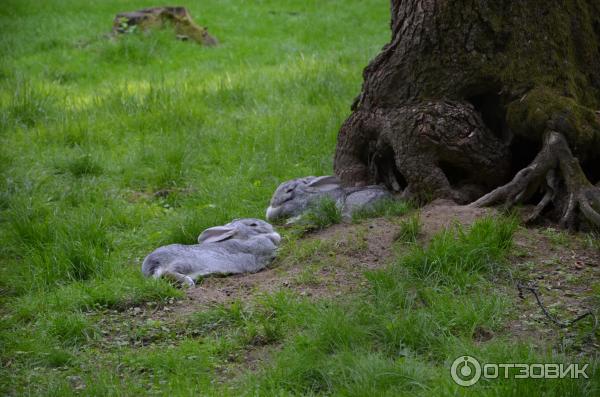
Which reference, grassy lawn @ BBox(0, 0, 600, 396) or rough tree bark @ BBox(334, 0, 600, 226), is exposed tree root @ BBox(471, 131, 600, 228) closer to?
rough tree bark @ BBox(334, 0, 600, 226)

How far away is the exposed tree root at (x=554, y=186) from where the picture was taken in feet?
19.1

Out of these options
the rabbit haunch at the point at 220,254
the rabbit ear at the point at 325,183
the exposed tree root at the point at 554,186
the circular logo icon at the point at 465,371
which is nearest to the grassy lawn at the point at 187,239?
the circular logo icon at the point at 465,371

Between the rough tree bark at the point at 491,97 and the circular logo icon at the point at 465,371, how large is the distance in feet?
7.19

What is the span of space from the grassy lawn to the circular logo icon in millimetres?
65

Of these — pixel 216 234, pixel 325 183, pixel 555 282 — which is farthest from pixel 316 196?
pixel 555 282

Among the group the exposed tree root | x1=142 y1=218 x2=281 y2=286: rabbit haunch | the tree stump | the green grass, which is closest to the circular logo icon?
the exposed tree root

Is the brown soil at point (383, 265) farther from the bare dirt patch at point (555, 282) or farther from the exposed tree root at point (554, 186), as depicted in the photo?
the exposed tree root at point (554, 186)

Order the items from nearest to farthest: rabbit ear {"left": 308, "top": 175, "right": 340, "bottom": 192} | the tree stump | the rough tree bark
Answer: the rough tree bark
rabbit ear {"left": 308, "top": 175, "right": 340, "bottom": 192}
the tree stump

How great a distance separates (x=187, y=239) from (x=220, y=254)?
27.3 inches

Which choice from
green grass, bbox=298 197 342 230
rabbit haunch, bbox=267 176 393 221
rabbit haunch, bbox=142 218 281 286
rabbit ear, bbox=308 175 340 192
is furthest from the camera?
rabbit ear, bbox=308 175 340 192

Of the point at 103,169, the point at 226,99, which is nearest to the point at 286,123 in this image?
the point at 226,99

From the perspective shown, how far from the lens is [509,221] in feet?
18.8

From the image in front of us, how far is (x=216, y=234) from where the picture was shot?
6441 mm

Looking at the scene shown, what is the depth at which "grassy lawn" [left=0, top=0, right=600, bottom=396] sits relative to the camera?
4445 millimetres
